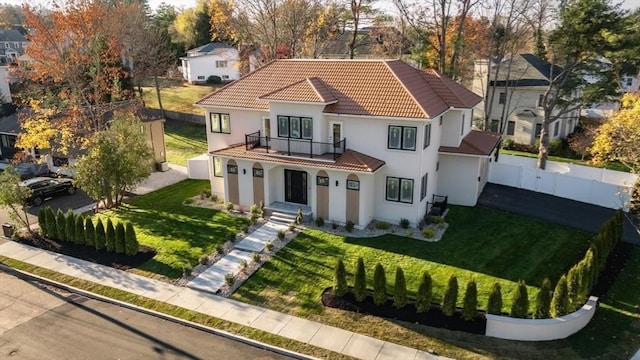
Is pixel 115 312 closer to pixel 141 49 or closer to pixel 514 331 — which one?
pixel 514 331

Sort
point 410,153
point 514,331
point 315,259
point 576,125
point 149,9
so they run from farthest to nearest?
point 149,9
point 576,125
point 410,153
point 315,259
point 514,331

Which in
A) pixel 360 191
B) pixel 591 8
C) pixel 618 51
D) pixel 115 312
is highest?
pixel 591 8

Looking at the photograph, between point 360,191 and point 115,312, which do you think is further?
point 360,191

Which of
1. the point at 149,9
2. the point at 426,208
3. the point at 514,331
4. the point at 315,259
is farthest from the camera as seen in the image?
the point at 149,9

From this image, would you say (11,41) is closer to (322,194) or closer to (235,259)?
(322,194)

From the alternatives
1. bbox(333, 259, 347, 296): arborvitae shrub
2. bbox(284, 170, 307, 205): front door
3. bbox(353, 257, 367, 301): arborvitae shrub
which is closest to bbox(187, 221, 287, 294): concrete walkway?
bbox(284, 170, 307, 205): front door

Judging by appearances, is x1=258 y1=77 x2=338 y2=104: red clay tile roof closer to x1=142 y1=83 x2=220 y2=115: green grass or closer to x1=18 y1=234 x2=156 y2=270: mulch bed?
x1=18 y1=234 x2=156 y2=270: mulch bed

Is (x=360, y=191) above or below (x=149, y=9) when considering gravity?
below

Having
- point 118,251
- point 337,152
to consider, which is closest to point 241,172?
point 337,152
